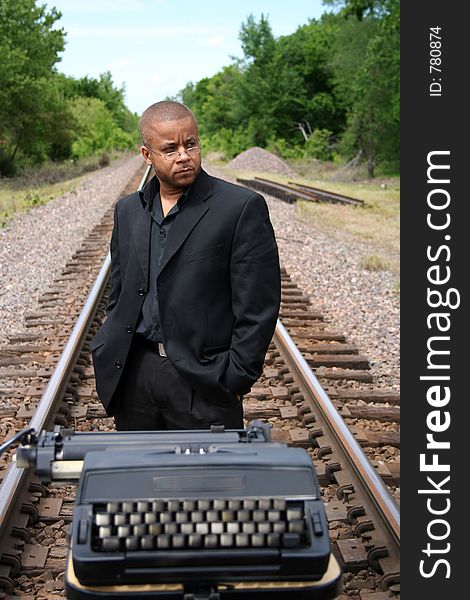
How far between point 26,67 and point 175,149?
108 ft

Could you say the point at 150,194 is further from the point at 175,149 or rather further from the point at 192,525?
the point at 192,525

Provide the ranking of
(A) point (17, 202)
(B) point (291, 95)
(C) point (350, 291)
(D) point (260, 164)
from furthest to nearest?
(B) point (291, 95), (D) point (260, 164), (A) point (17, 202), (C) point (350, 291)

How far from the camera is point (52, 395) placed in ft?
17.7

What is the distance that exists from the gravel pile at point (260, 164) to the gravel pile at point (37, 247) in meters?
16.8

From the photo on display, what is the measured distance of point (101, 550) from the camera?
2018mm

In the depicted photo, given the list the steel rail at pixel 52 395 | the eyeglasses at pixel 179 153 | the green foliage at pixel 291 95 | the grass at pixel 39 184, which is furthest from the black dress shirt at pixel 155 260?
the green foliage at pixel 291 95

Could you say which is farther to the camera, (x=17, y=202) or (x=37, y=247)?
(x=17, y=202)

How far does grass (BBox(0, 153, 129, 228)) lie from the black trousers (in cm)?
1249

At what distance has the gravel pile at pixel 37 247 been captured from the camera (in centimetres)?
897

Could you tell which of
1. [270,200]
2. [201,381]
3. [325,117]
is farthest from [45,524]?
[325,117]

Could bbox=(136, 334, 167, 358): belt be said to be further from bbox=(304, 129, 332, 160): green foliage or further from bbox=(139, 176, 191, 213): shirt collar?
bbox=(304, 129, 332, 160): green foliage

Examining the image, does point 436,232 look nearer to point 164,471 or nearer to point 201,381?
point 201,381

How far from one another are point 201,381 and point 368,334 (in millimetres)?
5055

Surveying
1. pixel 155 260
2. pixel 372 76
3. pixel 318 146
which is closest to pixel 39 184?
pixel 372 76
